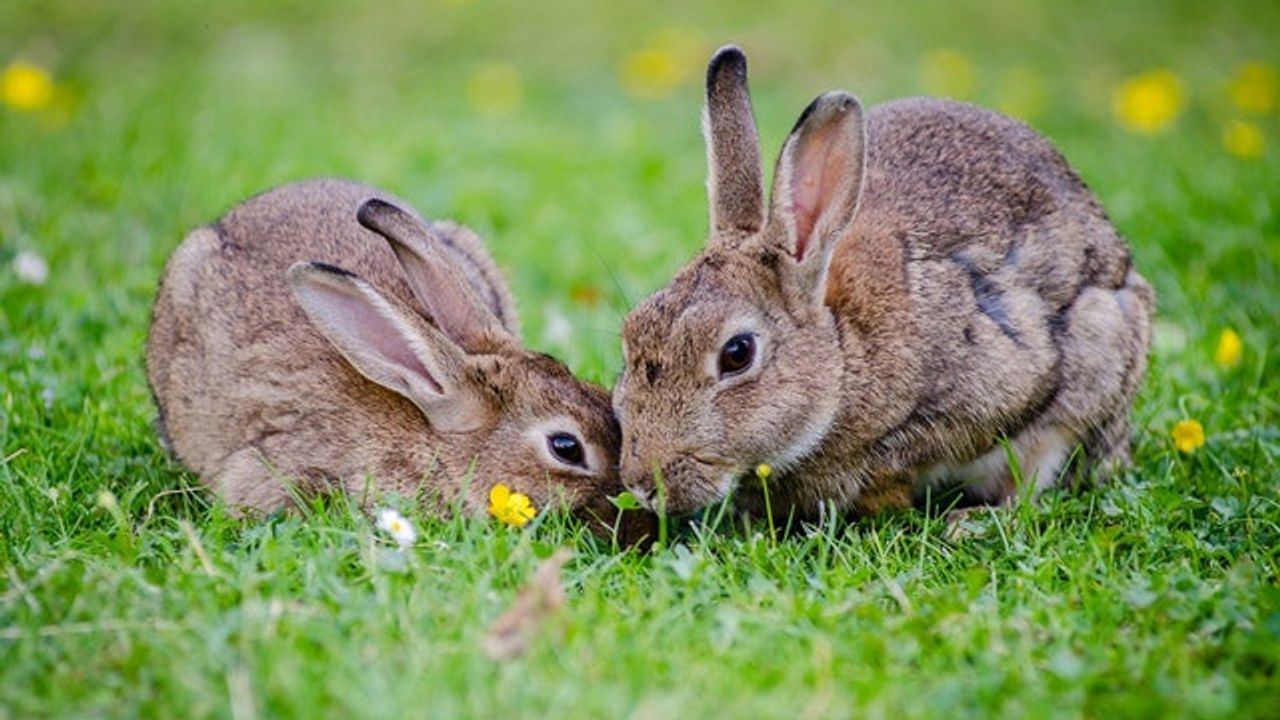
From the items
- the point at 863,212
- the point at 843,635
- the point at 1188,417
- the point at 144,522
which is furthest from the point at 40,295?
the point at 1188,417

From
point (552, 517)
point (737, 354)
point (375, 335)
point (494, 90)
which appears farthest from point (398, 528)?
point (494, 90)

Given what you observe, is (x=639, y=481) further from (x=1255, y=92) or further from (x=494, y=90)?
(x=1255, y=92)

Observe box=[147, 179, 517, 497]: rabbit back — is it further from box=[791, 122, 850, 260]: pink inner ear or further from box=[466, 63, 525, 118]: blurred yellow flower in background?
box=[466, 63, 525, 118]: blurred yellow flower in background

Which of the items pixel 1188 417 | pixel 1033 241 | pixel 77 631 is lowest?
pixel 1188 417

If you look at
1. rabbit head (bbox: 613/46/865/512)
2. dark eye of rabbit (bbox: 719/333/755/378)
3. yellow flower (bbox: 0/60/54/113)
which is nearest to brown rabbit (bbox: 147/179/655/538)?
rabbit head (bbox: 613/46/865/512)

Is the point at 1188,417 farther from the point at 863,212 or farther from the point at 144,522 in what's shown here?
the point at 144,522

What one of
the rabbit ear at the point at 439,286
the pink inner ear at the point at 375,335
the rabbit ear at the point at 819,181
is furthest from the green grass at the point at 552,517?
the rabbit ear at the point at 819,181
